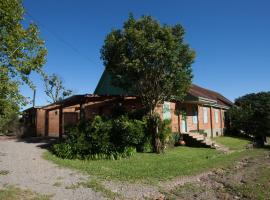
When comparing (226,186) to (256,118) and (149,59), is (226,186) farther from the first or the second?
(256,118)

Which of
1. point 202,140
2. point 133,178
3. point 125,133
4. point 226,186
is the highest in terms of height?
point 125,133

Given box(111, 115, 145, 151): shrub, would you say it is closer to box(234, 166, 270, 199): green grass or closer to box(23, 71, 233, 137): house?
box(23, 71, 233, 137): house

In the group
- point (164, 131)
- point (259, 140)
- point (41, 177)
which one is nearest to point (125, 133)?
point (164, 131)

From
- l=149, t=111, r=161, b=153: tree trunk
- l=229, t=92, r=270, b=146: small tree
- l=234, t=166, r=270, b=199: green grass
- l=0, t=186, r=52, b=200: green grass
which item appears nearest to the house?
l=229, t=92, r=270, b=146: small tree

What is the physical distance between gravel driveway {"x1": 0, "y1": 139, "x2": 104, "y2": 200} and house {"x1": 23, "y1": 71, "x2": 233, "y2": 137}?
5.97 m

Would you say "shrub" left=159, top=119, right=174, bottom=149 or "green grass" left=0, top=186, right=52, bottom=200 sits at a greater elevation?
"shrub" left=159, top=119, right=174, bottom=149

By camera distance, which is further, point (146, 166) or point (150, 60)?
point (150, 60)

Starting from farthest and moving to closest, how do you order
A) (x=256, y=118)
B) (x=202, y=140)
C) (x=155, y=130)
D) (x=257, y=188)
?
(x=256, y=118) → (x=202, y=140) → (x=155, y=130) → (x=257, y=188)

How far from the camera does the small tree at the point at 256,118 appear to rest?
26.3 m

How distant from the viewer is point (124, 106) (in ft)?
65.2

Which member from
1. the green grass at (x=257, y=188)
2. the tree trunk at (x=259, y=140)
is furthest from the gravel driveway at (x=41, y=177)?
the tree trunk at (x=259, y=140)

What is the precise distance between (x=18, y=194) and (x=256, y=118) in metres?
24.9

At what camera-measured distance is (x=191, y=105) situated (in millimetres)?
25734

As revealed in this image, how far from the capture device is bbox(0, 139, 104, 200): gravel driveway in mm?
8023
